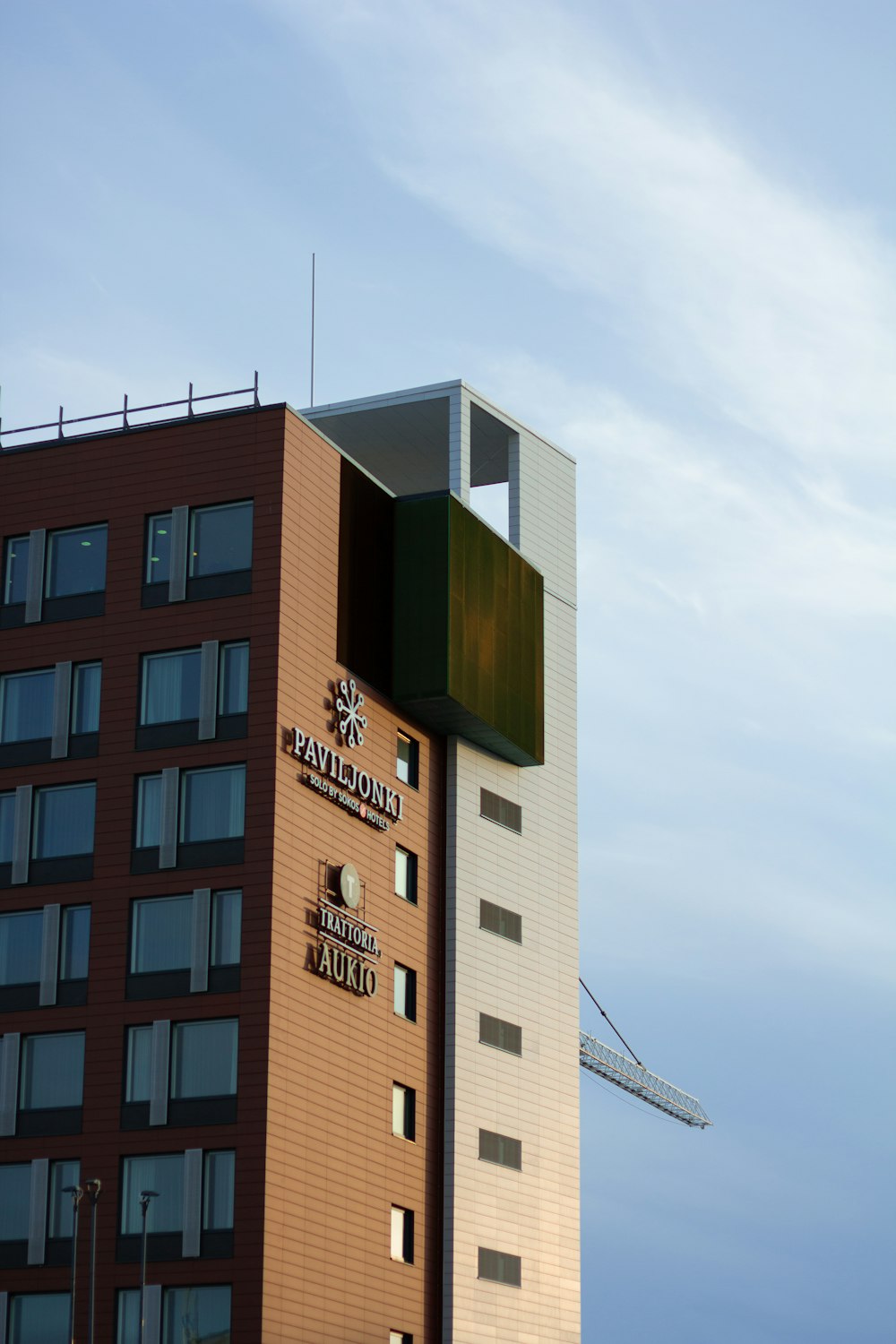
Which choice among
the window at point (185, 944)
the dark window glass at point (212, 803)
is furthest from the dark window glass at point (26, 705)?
the window at point (185, 944)

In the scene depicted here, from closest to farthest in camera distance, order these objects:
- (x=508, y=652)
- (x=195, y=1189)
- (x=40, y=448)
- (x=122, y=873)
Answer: (x=195, y=1189) → (x=122, y=873) → (x=40, y=448) → (x=508, y=652)

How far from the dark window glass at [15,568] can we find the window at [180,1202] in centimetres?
2362

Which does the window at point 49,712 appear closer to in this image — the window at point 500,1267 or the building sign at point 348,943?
the building sign at point 348,943

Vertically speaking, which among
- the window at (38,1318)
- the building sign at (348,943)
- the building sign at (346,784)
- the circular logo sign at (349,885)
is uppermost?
the building sign at (346,784)

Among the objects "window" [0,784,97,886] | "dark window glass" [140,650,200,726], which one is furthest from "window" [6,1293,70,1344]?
"dark window glass" [140,650,200,726]

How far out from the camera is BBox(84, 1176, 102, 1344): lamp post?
67312 mm

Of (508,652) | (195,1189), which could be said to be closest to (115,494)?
(508,652)

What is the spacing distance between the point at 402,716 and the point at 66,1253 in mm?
26556

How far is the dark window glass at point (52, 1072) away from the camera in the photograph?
7444 cm

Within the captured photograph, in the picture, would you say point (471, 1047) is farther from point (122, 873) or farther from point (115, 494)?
point (115, 494)

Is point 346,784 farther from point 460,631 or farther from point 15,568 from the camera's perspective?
point 15,568

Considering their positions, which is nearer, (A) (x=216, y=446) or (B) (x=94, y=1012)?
(B) (x=94, y=1012)

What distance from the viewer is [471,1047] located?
87.4 metres

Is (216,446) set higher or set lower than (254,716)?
higher
